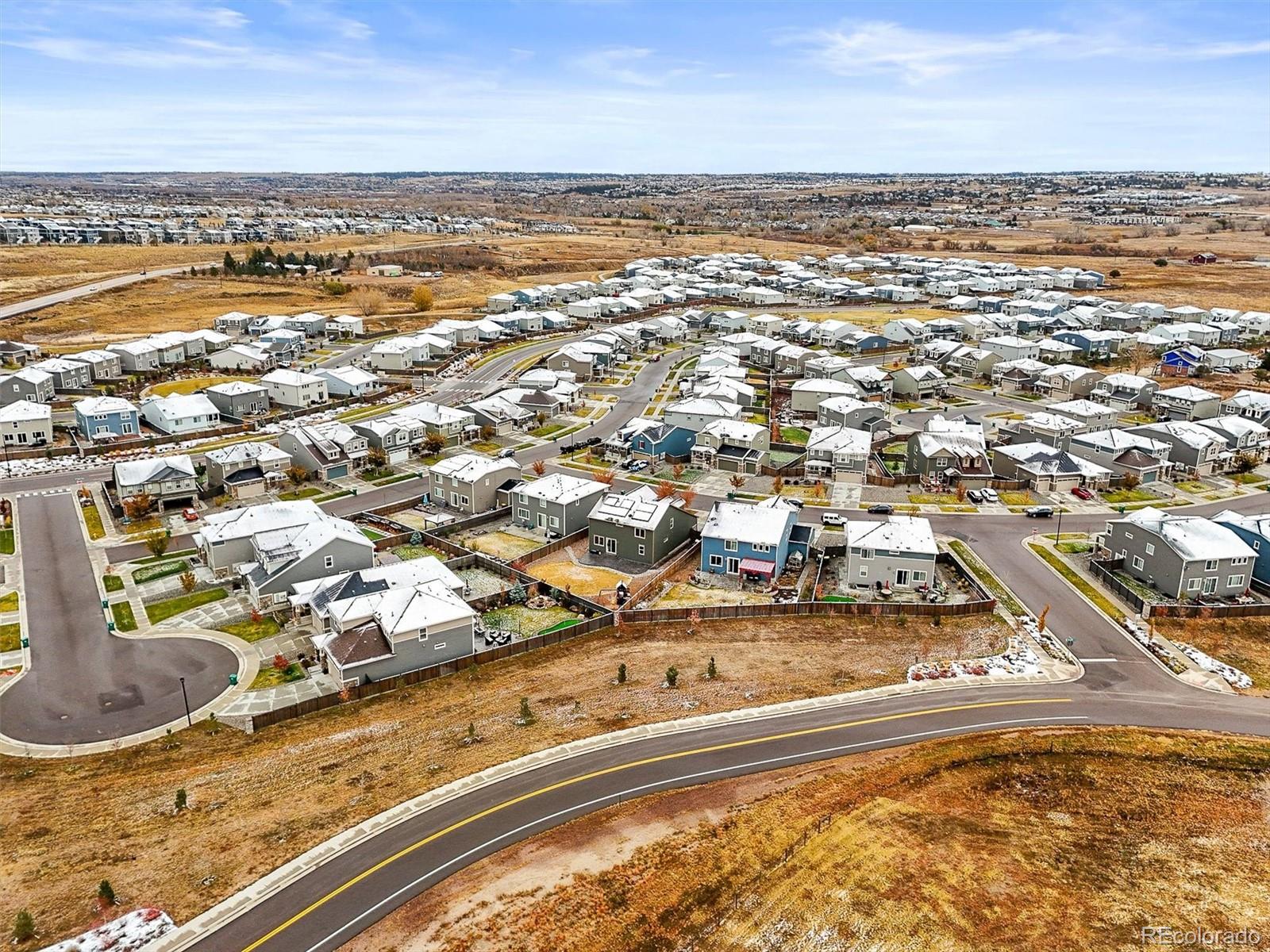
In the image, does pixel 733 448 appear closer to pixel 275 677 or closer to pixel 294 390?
pixel 275 677

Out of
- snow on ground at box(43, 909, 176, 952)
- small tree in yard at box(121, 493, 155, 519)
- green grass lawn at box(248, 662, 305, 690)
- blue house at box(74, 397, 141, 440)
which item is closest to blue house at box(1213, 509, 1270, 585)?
green grass lawn at box(248, 662, 305, 690)

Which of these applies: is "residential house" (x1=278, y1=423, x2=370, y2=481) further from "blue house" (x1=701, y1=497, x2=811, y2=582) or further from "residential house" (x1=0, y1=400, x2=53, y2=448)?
"blue house" (x1=701, y1=497, x2=811, y2=582)

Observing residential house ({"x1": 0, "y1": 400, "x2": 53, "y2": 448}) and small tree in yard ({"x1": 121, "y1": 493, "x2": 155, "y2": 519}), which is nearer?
small tree in yard ({"x1": 121, "y1": 493, "x2": 155, "y2": 519})

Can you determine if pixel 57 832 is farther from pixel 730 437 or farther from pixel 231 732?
pixel 730 437

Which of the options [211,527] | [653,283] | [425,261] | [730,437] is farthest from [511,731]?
[425,261]

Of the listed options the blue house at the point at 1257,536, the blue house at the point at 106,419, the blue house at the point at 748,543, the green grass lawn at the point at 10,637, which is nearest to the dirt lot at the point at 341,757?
the blue house at the point at 748,543
